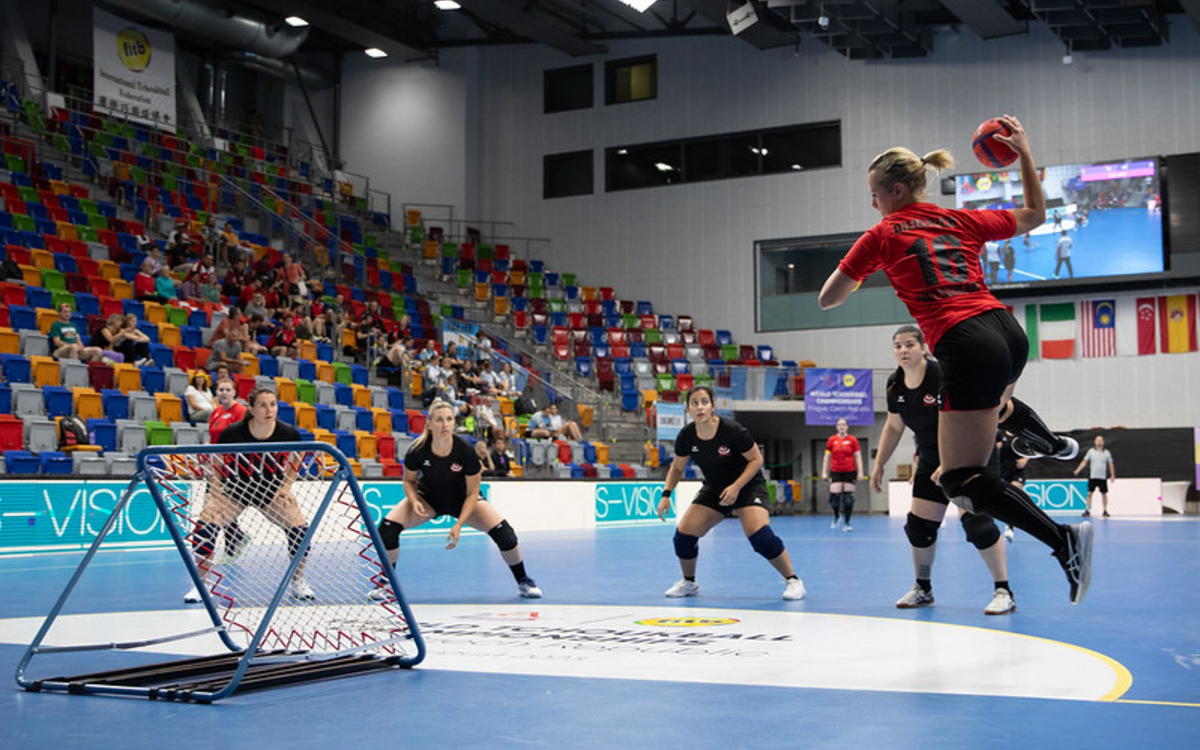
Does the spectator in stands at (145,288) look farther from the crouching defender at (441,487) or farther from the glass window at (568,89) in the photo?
the glass window at (568,89)

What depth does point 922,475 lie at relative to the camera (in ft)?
26.1

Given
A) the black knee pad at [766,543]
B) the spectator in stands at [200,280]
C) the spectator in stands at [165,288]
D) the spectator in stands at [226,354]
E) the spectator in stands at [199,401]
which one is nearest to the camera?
the black knee pad at [766,543]

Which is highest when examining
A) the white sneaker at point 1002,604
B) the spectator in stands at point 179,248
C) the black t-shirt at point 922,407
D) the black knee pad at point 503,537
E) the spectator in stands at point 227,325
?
the spectator in stands at point 179,248

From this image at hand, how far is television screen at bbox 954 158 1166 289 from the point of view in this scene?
27.5m

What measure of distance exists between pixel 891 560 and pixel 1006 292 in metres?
19.5

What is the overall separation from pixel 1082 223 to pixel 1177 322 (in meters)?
3.44

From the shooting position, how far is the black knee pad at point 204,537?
6699 mm

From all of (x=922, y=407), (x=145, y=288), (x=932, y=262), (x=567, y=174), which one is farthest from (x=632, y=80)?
(x=932, y=262)

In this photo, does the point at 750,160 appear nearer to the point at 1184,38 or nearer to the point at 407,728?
the point at 1184,38

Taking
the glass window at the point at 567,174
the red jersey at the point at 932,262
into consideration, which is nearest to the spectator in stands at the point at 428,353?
the glass window at the point at 567,174

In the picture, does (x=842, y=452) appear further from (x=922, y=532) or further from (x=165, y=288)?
(x=922, y=532)

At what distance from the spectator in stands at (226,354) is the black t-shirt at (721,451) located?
11066 millimetres

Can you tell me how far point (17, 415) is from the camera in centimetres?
1488

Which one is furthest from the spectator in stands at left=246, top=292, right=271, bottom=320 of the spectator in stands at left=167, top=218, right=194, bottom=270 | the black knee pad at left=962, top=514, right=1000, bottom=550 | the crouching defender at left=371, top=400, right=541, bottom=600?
the black knee pad at left=962, top=514, right=1000, bottom=550
